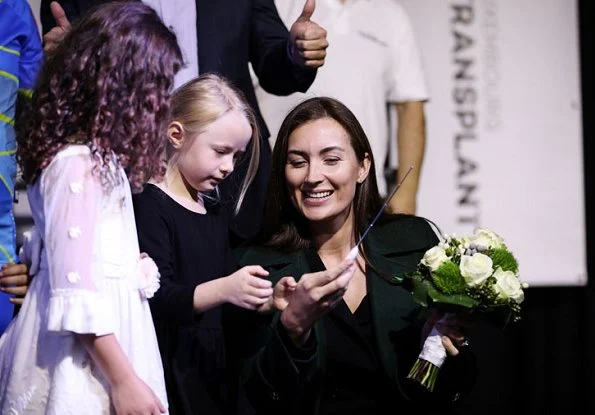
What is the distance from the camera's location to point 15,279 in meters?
2.50

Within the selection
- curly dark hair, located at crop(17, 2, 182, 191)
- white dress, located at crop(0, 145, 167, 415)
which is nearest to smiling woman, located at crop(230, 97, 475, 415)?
white dress, located at crop(0, 145, 167, 415)

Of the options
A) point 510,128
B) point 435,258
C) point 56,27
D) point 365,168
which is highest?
point 56,27

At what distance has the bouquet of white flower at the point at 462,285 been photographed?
264 cm

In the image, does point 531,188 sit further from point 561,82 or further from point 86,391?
point 86,391

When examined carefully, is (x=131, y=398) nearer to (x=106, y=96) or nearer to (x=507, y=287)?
(x=106, y=96)

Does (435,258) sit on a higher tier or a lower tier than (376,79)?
lower

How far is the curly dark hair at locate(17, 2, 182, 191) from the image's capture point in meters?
2.26

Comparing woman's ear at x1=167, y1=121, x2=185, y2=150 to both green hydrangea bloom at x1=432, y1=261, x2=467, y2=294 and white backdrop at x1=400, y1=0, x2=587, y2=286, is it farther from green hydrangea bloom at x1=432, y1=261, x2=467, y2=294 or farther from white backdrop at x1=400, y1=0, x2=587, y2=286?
white backdrop at x1=400, y1=0, x2=587, y2=286

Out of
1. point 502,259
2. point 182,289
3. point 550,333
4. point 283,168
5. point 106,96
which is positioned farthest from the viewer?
point 550,333

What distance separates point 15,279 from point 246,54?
3.37 feet

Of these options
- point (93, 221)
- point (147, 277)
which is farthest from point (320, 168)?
point (93, 221)

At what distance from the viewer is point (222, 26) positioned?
3.04m

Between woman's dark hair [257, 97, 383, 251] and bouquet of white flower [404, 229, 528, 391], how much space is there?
37cm

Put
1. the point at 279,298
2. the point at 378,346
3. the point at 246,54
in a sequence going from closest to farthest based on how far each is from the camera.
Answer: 1. the point at 279,298
2. the point at 378,346
3. the point at 246,54
